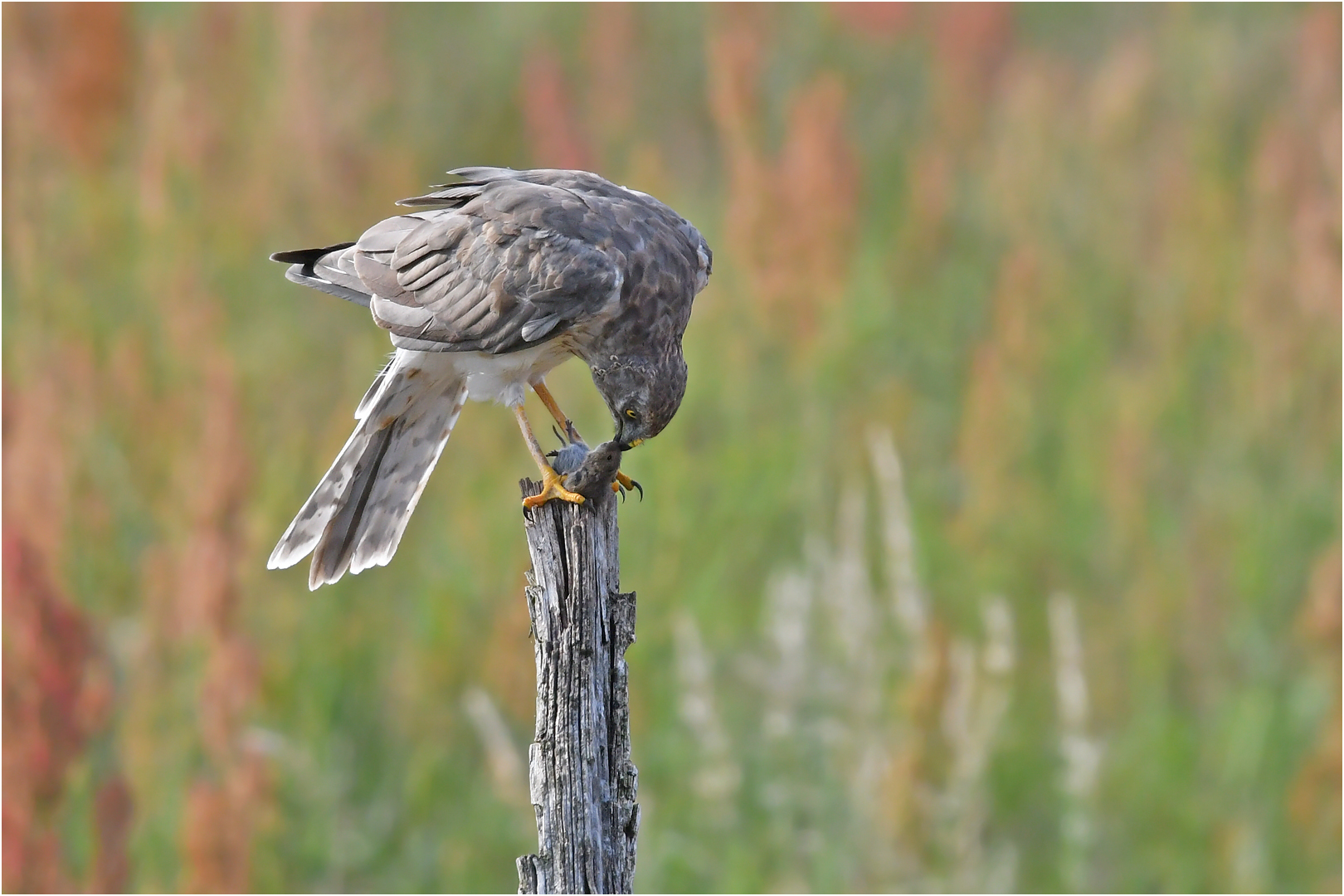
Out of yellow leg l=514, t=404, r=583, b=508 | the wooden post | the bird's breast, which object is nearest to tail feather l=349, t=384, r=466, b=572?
the bird's breast

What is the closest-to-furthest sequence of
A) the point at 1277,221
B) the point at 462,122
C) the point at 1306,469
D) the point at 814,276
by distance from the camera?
1. the point at 814,276
2. the point at 1306,469
3. the point at 1277,221
4. the point at 462,122

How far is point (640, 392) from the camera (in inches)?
149

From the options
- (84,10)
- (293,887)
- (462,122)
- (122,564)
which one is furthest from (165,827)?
(462,122)

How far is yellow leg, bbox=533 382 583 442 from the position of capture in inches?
170

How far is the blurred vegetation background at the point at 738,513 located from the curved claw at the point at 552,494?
1.28 metres

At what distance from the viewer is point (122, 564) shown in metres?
5.80

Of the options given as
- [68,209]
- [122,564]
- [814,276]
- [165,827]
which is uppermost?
[68,209]

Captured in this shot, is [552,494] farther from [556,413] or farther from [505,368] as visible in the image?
[556,413]

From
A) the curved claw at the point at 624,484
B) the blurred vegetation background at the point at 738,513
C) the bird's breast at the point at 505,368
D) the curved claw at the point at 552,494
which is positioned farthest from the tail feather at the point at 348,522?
the curved claw at the point at 552,494

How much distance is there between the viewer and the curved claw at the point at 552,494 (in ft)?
11.4

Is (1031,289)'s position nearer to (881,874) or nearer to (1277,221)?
(1277,221)

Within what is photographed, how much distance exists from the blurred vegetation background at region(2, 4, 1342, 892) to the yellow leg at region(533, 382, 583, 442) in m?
0.90

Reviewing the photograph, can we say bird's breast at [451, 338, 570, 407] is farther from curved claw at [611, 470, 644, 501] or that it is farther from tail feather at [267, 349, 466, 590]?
curved claw at [611, 470, 644, 501]

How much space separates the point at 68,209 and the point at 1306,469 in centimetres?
607
